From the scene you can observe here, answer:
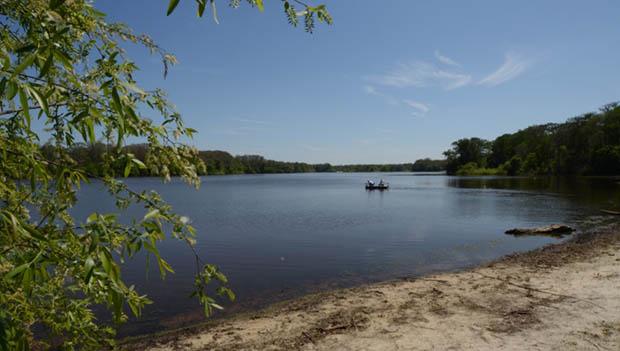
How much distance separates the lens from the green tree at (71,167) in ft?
5.17

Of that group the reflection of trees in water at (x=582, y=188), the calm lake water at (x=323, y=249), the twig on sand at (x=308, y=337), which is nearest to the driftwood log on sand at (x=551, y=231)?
the calm lake water at (x=323, y=249)

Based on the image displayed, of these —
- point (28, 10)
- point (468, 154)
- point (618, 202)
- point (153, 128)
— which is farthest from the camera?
point (468, 154)

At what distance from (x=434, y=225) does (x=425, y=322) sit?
928 inches

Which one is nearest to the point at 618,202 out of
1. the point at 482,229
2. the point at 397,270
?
the point at 482,229

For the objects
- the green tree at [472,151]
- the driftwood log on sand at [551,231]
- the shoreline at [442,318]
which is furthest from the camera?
the green tree at [472,151]

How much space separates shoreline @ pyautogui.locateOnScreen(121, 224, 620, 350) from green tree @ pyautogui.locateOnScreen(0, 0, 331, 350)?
6.48 m

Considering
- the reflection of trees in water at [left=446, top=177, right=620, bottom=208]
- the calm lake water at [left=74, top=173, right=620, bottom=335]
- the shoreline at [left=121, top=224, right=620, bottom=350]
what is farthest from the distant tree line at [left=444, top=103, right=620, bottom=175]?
the shoreline at [left=121, top=224, right=620, bottom=350]

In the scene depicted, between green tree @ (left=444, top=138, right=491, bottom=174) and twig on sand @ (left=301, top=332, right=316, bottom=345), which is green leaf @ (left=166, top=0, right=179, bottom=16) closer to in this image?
twig on sand @ (left=301, top=332, right=316, bottom=345)

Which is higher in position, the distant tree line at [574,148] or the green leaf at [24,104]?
the distant tree line at [574,148]

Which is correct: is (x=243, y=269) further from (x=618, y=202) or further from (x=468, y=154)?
(x=468, y=154)

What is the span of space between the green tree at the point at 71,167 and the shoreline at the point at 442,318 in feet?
21.2

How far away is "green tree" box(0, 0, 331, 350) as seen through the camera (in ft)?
5.17

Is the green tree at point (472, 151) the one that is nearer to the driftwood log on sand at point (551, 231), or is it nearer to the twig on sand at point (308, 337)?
the driftwood log on sand at point (551, 231)

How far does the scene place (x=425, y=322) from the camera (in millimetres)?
9125
